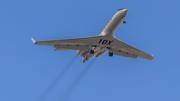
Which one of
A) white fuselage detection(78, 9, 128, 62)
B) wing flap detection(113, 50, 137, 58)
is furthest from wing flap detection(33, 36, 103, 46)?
wing flap detection(113, 50, 137, 58)

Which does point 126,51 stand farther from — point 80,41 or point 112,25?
point 80,41

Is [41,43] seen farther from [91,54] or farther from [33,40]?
[91,54]

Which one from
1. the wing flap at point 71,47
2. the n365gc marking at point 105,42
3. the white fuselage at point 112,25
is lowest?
the wing flap at point 71,47

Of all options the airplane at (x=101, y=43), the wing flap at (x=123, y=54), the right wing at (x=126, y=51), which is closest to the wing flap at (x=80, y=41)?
the airplane at (x=101, y=43)

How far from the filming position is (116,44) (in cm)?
5906

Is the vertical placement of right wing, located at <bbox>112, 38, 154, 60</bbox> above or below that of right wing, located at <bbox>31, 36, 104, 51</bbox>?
above

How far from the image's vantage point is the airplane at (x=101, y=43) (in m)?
55.2

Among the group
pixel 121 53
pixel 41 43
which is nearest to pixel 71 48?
pixel 41 43

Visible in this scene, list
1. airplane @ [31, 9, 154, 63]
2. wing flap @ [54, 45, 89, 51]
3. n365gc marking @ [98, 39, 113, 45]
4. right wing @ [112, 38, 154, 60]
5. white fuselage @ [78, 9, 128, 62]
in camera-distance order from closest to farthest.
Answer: white fuselage @ [78, 9, 128, 62] < airplane @ [31, 9, 154, 63] < wing flap @ [54, 45, 89, 51] < n365gc marking @ [98, 39, 113, 45] < right wing @ [112, 38, 154, 60]

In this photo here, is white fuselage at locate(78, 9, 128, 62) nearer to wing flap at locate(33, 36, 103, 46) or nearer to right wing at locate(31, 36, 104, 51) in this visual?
right wing at locate(31, 36, 104, 51)

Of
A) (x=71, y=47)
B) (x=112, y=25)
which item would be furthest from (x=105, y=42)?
(x=71, y=47)

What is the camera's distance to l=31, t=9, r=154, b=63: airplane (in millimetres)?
55219

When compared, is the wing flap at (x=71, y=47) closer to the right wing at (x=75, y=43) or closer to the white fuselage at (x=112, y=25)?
the right wing at (x=75, y=43)

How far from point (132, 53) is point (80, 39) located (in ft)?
42.2
